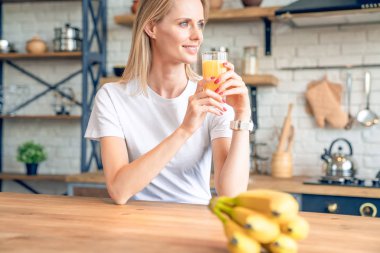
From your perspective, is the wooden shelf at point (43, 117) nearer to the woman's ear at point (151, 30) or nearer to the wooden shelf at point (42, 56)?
the wooden shelf at point (42, 56)

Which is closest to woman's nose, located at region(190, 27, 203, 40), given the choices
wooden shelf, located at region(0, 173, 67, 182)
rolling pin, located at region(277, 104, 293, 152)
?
rolling pin, located at region(277, 104, 293, 152)

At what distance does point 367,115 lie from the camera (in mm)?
3506

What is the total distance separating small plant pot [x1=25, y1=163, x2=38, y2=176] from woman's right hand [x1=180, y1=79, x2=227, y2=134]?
264cm

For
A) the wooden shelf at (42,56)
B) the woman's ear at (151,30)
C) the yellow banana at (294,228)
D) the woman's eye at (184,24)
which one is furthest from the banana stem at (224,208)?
the wooden shelf at (42,56)

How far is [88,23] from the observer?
420cm

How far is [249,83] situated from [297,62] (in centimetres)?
43

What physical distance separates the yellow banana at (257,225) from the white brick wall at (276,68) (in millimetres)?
2725

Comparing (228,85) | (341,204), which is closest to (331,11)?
(341,204)

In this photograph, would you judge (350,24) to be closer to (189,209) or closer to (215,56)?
(215,56)

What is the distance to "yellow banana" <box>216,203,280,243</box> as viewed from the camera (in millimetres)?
964

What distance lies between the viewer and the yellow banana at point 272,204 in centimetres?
98

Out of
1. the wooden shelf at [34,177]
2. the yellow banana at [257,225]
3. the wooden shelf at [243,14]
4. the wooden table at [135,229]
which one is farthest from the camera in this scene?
the wooden shelf at [34,177]

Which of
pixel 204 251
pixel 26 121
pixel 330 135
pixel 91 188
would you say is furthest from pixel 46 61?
pixel 204 251

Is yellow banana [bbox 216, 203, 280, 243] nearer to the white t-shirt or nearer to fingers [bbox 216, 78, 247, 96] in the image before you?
fingers [bbox 216, 78, 247, 96]
